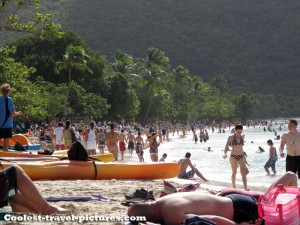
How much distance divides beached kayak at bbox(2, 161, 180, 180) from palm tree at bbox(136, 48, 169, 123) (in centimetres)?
5033

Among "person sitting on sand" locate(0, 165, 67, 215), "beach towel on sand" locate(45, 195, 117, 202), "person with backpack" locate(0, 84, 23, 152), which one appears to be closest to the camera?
"person sitting on sand" locate(0, 165, 67, 215)

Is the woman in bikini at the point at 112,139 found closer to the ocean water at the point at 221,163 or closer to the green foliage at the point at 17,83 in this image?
the ocean water at the point at 221,163

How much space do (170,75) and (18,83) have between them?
49459 millimetres

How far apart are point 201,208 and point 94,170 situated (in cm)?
460

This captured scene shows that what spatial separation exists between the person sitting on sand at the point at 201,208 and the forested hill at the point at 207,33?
107391 mm

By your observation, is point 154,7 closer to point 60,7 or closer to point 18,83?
point 60,7

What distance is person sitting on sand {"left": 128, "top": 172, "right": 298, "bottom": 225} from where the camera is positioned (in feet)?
13.9

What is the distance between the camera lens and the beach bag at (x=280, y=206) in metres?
4.30

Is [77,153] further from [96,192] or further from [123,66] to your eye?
[123,66]

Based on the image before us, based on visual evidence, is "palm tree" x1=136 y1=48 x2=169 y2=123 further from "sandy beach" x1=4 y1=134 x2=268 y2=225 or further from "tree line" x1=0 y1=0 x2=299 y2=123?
"sandy beach" x1=4 y1=134 x2=268 y2=225

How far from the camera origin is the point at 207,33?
426 ft

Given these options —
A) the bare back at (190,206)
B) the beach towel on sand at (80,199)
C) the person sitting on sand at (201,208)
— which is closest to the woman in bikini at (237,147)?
the beach towel on sand at (80,199)

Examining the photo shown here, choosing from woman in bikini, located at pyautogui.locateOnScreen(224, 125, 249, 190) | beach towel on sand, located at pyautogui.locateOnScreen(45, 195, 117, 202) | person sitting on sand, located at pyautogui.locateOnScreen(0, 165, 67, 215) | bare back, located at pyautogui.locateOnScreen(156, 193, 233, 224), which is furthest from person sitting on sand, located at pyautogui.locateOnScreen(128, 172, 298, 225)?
woman in bikini, located at pyautogui.locateOnScreen(224, 125, 249, 190)

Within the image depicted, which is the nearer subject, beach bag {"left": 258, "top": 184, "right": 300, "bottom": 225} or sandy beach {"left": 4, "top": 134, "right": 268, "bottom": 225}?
beach bag {"left": 258, "top": 184, "right": 300, "bottom": 225}
